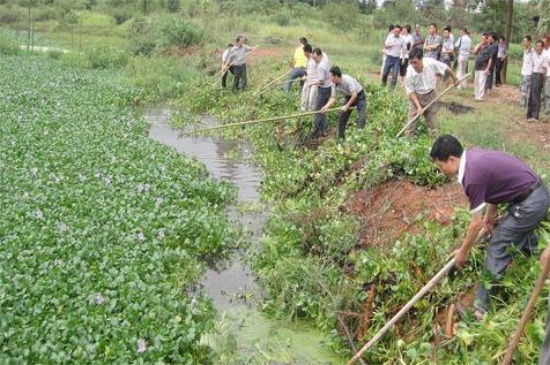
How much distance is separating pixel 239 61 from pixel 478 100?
7029 mm

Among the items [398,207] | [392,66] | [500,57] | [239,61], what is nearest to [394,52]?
[392,66]

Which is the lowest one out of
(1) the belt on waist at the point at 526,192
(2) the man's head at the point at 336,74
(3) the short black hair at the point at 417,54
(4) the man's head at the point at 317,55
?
(1) the belt on waist at the point at 526,192

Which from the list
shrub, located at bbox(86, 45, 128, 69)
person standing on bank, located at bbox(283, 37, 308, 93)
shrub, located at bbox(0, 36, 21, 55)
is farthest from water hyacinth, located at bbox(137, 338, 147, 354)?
shrub, located at bbox(0, 36, 21, 55)

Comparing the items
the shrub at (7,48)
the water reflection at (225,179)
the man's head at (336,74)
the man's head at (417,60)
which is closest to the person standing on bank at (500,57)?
the water reflection at (225,179)

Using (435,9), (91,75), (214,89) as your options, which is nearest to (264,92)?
(214,89)

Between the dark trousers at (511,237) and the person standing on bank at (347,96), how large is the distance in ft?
20.1

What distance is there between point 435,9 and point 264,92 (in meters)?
27.4

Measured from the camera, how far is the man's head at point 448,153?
5090mm

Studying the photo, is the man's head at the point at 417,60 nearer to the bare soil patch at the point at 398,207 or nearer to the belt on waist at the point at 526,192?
the bare soil patch at the point at 398,207

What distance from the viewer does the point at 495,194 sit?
5.20 m

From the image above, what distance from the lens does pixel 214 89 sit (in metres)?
19.1

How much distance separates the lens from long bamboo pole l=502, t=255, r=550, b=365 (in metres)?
4.04

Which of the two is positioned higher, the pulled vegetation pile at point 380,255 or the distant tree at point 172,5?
the distant tree at point 172,5

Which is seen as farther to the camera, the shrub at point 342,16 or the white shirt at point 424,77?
the shrub at point 342,16
